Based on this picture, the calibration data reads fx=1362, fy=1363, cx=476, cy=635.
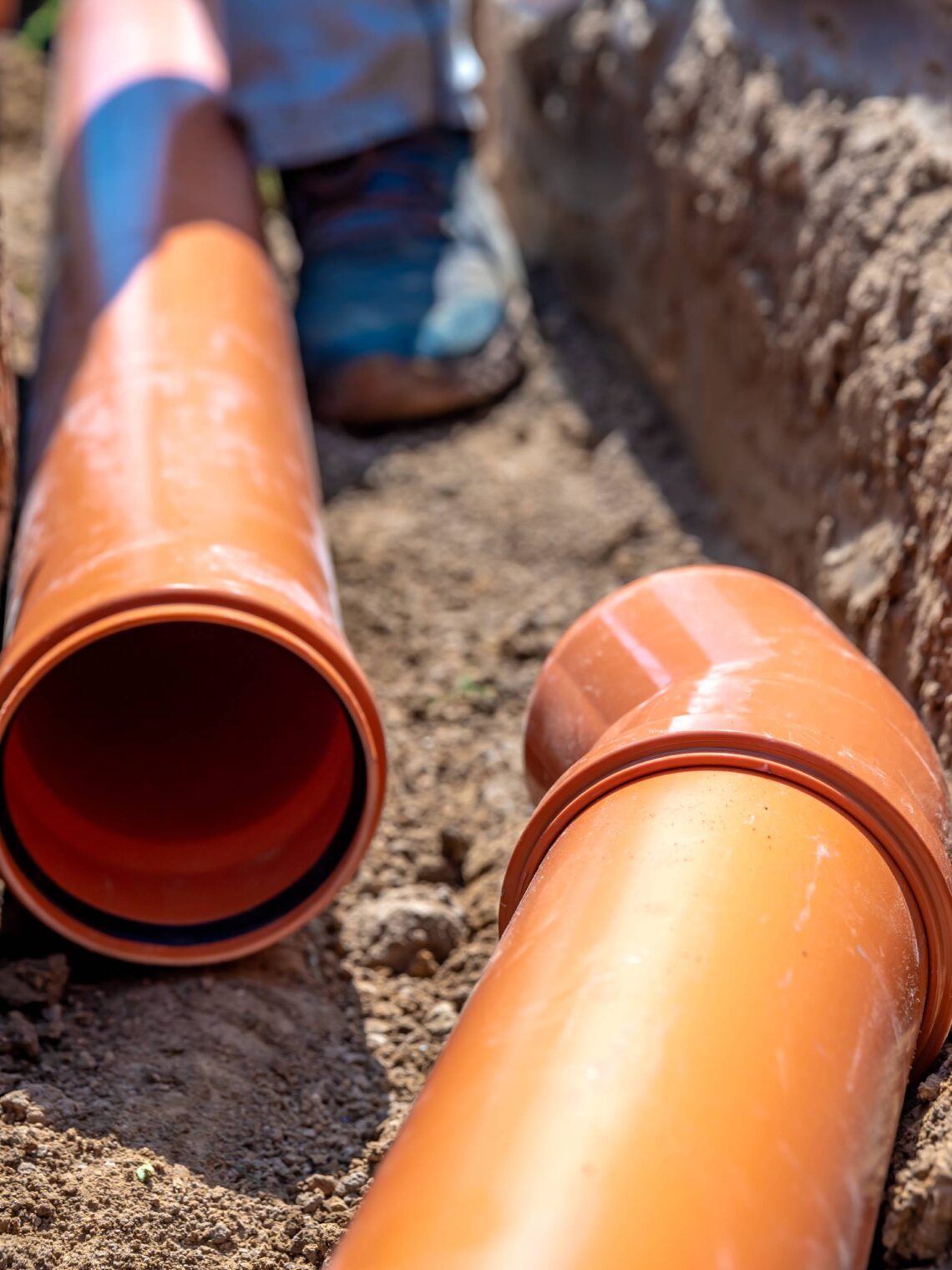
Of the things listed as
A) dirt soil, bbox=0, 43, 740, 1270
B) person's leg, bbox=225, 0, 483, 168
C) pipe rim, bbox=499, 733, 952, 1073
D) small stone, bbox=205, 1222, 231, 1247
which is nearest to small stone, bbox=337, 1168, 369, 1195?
dirt soil, bbox=0, 43, 740, 1270

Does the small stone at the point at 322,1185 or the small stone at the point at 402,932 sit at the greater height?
the small stone at the point at 322,1185

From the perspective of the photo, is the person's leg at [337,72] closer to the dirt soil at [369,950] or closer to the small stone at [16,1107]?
the dirt soil at [369,950]

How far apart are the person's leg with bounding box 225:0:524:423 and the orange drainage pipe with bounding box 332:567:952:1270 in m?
1.49

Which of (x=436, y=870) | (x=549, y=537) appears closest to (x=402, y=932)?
(x=436, y=870)

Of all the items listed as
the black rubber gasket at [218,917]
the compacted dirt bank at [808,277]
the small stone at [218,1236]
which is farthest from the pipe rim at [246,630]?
the compacted dirt bank at [808,277]

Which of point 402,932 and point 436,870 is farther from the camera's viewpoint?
point 436,870

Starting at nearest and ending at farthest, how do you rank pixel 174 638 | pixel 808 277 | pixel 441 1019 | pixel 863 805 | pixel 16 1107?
pixel 863 805, pixel 16 1107, pixel 441 1019, pixel 174 638, pixel 808 277

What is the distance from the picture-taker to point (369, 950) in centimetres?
164

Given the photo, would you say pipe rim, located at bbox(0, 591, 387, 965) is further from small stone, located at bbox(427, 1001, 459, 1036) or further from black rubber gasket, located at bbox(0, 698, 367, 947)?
small stone, located at bbox(427, 1001, 459, 1036)

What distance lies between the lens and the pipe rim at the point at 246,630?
1.36m

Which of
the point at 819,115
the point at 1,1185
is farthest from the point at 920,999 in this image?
the point at 819,115

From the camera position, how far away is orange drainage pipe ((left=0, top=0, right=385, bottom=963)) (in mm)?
1438

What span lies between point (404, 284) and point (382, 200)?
0.79 ft

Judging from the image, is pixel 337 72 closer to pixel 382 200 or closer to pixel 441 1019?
pixel 382 200
